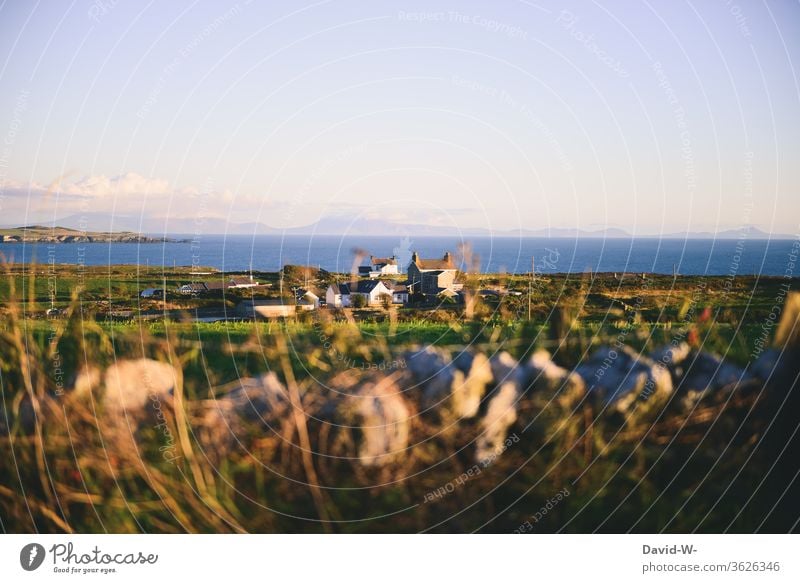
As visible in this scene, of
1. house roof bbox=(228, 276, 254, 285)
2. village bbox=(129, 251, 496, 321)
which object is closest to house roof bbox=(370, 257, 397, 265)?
village bbox=(129, 251, 496, 321)

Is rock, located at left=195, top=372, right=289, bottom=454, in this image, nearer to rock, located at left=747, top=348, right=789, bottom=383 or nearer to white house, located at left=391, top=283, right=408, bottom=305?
white house, located at left=391, top=283, right=408, bottom=305

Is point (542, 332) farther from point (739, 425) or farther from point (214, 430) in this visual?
point (214, 430)

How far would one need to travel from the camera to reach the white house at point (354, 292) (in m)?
4.61

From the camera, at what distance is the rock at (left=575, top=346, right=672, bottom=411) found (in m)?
3.27

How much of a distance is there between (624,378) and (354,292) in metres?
1.97

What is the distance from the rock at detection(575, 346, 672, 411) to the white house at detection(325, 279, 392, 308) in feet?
5.43

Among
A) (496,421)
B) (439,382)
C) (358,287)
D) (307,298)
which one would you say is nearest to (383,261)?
(358,287)

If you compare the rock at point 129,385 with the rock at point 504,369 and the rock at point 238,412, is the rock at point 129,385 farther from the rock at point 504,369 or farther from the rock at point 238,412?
the rock at point 504,369

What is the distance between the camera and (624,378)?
10.9ft

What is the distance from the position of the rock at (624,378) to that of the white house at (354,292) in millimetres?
1654

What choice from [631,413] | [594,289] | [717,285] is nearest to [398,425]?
[631,413]

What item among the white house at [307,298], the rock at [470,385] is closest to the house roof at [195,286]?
the white house at [307,298]

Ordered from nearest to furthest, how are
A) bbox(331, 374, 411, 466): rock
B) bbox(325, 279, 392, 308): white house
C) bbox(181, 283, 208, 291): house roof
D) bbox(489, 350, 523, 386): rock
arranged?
bbox(331, 374, 411, 466): rock
bbox(489, 350, 523, 386): rock
bbox(325, 279, 392, 308): white house
bbox(181, 283, 208, 291): house roof

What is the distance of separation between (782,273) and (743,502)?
1.69 m
